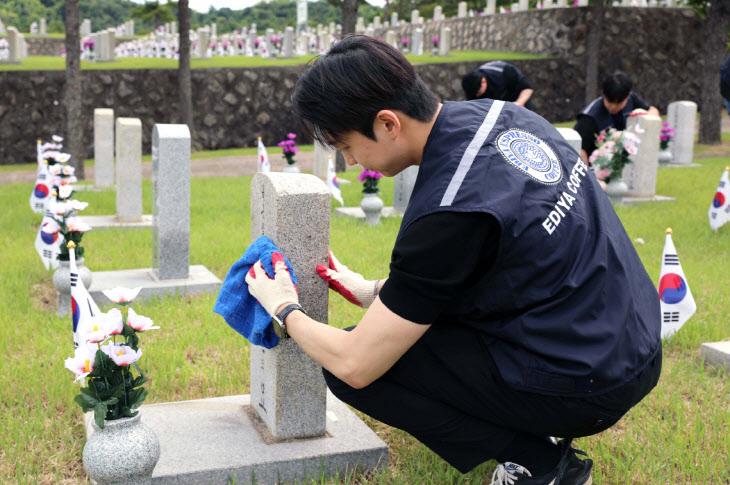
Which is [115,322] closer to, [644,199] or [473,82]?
[473,82]

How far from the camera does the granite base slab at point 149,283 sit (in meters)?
5.32

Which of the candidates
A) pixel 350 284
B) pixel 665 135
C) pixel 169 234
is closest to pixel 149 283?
pixel 169 234

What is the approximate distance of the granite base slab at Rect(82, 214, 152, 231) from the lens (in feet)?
25.2

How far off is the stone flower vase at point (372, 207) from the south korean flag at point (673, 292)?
166 inches

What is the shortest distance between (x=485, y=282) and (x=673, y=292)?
2.50 metres

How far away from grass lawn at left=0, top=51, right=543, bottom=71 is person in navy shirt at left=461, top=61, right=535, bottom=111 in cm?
1349

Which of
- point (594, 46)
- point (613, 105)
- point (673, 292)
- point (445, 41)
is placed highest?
point (445, 41)

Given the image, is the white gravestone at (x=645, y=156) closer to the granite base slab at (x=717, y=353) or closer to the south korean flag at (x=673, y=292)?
the south korean flag at (x=673, y=292)

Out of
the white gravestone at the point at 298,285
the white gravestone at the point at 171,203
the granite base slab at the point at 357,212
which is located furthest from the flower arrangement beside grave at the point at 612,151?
the white gravestone at the point at 298,285

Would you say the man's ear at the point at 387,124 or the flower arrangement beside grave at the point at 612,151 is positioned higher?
the man's ear at the point at 387,124

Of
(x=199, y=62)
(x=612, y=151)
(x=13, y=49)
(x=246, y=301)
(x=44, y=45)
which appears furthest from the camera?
(x=44, y=45)

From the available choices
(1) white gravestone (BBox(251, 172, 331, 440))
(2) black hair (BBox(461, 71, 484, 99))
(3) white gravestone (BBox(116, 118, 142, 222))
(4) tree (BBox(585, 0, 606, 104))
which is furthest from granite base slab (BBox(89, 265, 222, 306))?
(4) tree (BBox(585, 0, 606, 104))

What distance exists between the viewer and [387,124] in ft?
7.11

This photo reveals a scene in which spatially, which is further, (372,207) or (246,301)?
(372,207)
